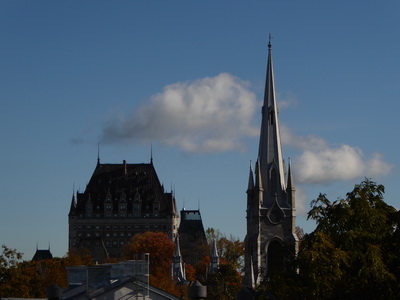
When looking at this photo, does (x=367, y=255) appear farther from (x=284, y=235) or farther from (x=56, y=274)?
(x=284, y=235)

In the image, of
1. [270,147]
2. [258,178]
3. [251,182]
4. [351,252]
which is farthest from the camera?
[251,182]

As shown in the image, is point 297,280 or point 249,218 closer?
point 297,280

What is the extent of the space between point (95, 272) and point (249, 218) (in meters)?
117

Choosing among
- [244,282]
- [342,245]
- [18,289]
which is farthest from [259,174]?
[342,245]

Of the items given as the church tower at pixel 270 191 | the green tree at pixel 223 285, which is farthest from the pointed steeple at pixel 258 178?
the green tree at pixel 223 285

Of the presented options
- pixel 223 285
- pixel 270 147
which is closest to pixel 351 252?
pixel 223 285

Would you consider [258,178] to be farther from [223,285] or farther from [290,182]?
[223,285]

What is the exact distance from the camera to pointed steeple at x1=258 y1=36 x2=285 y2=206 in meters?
179

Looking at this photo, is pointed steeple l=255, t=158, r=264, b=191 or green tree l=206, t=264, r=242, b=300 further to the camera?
pointed steeple l=255, t=158, r=264, b=191

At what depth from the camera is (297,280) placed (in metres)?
64.2

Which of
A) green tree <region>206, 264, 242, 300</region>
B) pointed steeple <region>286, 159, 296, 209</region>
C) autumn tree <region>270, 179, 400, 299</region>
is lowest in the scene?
autumn tree <region>270, 179, 400, 299</region>

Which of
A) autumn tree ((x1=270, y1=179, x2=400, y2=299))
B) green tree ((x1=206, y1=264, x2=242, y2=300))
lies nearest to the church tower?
green tree ((x1=206, y1=264, x2=242, y2=300))

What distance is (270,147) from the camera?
179 meters

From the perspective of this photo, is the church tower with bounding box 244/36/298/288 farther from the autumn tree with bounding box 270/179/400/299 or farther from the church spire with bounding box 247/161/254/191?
the autumn tree with bounding box 270/179/400/299
